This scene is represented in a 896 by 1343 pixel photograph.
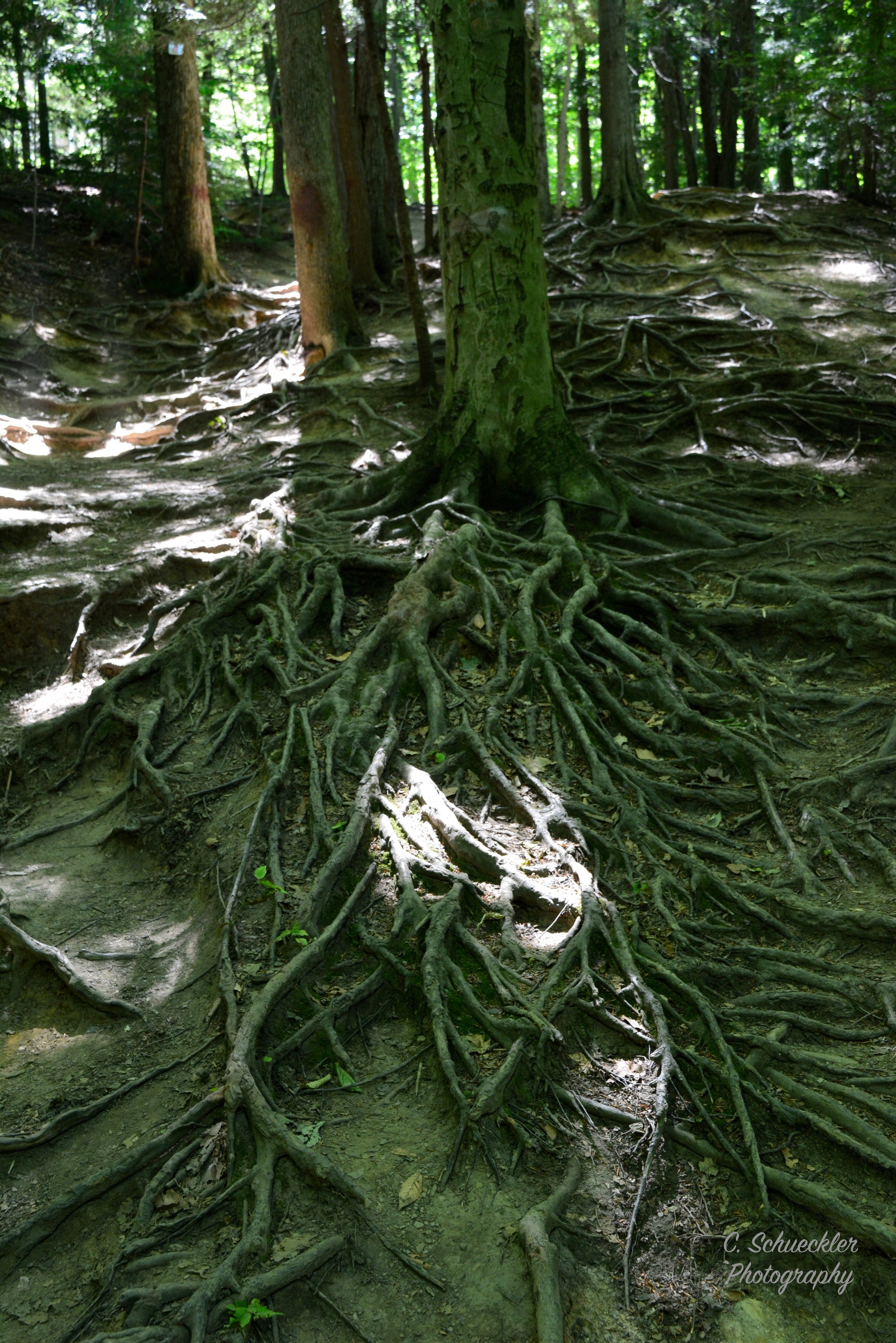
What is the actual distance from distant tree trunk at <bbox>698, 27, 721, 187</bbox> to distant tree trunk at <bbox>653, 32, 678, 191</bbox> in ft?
2.72

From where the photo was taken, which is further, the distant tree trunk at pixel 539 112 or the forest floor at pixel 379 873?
the distant tree trunk at pixel 539 112

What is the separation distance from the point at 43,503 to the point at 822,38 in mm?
13077

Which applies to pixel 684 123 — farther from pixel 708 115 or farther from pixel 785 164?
pixel 708 115

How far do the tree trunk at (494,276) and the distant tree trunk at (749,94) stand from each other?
1004 cm

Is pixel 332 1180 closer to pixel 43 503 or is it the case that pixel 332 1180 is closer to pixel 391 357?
pixel 43 503

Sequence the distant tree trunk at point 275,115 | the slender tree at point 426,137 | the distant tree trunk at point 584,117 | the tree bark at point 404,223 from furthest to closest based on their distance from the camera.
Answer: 1. the distant tree trunk at point 275,115
2. the distant tree trunk at point 584,117
3. the slender tree at point 426,137
4. the tree bark at point 404,223

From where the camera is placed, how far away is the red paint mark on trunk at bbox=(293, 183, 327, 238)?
1045cm

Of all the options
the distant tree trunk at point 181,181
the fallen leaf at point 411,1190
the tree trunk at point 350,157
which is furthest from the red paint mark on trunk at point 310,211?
the fallen leaf at point 411,1190

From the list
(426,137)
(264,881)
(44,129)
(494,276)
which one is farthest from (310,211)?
(44,129)

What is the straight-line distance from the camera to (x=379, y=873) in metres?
3.76

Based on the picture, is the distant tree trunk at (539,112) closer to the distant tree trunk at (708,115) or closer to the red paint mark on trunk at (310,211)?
the distant tree trunk at (708,115)

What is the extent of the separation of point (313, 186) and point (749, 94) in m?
8.44

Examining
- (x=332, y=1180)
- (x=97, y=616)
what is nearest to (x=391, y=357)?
(x=97, y=616)

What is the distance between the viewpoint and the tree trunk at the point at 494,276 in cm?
578
